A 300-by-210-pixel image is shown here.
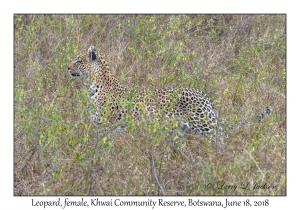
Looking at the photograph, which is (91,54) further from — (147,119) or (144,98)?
(147,119)

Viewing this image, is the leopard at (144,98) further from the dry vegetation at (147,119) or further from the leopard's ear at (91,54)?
the dry vegetation at (147,119)

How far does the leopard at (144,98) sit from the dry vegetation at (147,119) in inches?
7.3

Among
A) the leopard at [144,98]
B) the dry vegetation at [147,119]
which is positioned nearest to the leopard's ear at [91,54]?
the leopard at [144,98]

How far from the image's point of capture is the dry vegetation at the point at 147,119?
20.3 feet

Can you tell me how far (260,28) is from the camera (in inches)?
435

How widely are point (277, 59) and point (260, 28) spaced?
3.26 feet

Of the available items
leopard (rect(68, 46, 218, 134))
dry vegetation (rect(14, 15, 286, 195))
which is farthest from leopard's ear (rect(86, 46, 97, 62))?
dry vegetation (rect(14, 15, 286, 195))

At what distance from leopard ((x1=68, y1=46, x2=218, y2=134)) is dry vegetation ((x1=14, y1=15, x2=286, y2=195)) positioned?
185 mm

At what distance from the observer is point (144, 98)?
25.3 feet

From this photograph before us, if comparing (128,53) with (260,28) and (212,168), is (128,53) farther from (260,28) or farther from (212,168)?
(212,168)

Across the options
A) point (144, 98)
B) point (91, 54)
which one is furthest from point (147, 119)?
point (91, 54)

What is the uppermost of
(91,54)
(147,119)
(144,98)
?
(91,54)

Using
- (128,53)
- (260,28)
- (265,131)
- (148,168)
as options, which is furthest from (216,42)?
(148,168)

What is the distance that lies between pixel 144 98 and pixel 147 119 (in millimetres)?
1626
